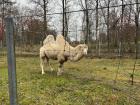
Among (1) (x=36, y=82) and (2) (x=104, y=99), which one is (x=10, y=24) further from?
(1) (x=36, y=82)

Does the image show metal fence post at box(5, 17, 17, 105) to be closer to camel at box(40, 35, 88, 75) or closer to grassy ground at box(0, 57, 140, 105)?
grassy ground at box(0, 57, 140, 105)

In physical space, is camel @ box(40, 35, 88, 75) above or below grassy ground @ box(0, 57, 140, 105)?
above

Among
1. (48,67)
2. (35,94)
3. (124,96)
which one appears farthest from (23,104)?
(48,67)

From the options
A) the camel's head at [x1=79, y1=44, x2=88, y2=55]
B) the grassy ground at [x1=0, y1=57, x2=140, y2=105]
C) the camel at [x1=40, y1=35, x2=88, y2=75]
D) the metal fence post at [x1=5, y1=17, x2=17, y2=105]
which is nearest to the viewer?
the metal fence post at [x1=5, y1=17, x2=17, y2=105]

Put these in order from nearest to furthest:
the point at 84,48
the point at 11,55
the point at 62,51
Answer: the point at 11,55, the point at 84,48, the point at 62,51

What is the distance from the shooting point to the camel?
10.8 meters

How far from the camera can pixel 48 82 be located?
9.77 metres

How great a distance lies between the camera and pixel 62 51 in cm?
1127

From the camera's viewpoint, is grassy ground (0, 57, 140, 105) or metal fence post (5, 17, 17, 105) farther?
grassy ground (0, 57, 140, 105)

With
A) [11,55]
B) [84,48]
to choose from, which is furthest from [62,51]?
[11,55]

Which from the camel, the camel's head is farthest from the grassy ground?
the camel

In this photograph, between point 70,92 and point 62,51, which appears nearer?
point 70,92

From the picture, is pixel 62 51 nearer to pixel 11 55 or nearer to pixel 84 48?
pixel 84 48

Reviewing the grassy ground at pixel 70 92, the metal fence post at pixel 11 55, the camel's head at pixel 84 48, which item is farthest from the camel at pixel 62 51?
the metal fence post at pixel 11 55
